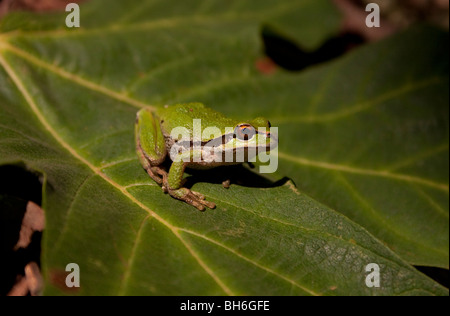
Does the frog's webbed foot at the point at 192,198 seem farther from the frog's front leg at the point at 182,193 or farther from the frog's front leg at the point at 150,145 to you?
the frog's front leg at the point at 150,145

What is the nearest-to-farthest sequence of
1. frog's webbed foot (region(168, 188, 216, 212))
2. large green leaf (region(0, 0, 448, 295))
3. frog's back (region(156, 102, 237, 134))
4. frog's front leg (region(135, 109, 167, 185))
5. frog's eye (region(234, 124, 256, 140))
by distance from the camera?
large green leaf (region(0, 0, 448, 295)) → frog's webbed foot (region(168, 188, 216, 212)) → frog's front leg (region(135, 109, 167, 185)) → frog's eye (region(234, 124, 256, 140)) → frog's back (region(156, 102, 237, 134))

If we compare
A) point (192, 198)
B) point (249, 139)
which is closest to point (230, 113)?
point (249, 139)

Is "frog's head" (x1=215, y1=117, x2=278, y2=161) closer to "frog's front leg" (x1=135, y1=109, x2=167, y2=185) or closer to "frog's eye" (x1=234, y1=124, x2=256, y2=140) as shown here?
"frog's eye" (x1=234, y1=124, x2=256, y2=140)

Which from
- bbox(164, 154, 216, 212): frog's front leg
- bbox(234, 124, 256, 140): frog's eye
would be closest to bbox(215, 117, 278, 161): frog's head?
bbox(234, 124, 256, 140): frog's eye

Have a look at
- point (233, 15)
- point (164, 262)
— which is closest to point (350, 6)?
point (233, 15)

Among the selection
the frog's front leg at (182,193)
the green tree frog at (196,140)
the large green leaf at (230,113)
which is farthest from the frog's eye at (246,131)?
the frog's front leg at (182,193)

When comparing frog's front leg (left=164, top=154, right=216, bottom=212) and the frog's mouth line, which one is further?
the frog's mouth line

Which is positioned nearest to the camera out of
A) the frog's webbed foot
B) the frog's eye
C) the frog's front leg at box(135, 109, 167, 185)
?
the frog's webbed foot
